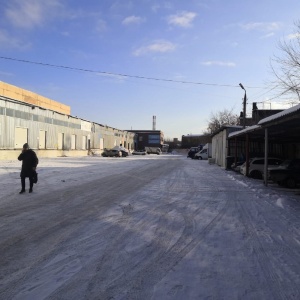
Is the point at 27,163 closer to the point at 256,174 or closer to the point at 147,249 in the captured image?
the point at 147,249

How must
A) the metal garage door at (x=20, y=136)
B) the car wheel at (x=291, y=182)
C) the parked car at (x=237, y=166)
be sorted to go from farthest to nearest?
the metal garage door at (x=20, y=136)
the parked car at (x=237, y=166)
the car wheel at (x=291, y=182)

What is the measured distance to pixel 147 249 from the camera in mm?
6168

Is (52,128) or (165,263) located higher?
(52,128)

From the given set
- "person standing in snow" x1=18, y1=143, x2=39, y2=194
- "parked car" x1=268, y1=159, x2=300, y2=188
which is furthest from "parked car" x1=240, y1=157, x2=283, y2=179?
"person standing in snow" x1=18, y1=143, x2=39, y2=194

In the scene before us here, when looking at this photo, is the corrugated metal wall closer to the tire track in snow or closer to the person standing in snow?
the person standing in snow

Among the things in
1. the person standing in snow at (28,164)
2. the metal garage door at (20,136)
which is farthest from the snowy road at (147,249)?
the metal garage door at (20,136)

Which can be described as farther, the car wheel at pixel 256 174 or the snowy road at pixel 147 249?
the car wheel at pixel 256 174

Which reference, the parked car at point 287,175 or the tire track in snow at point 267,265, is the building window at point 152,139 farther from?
the tire track in snow at point 267,265

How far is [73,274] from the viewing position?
16.2ft

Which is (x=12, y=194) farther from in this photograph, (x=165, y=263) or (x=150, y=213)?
(x=165, y=263)

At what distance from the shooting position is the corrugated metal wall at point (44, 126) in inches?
1358

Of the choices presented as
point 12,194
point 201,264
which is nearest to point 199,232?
point 201,264

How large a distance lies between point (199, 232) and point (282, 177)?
11.1 meters

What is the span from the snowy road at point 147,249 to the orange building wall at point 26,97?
43610 millimetres
